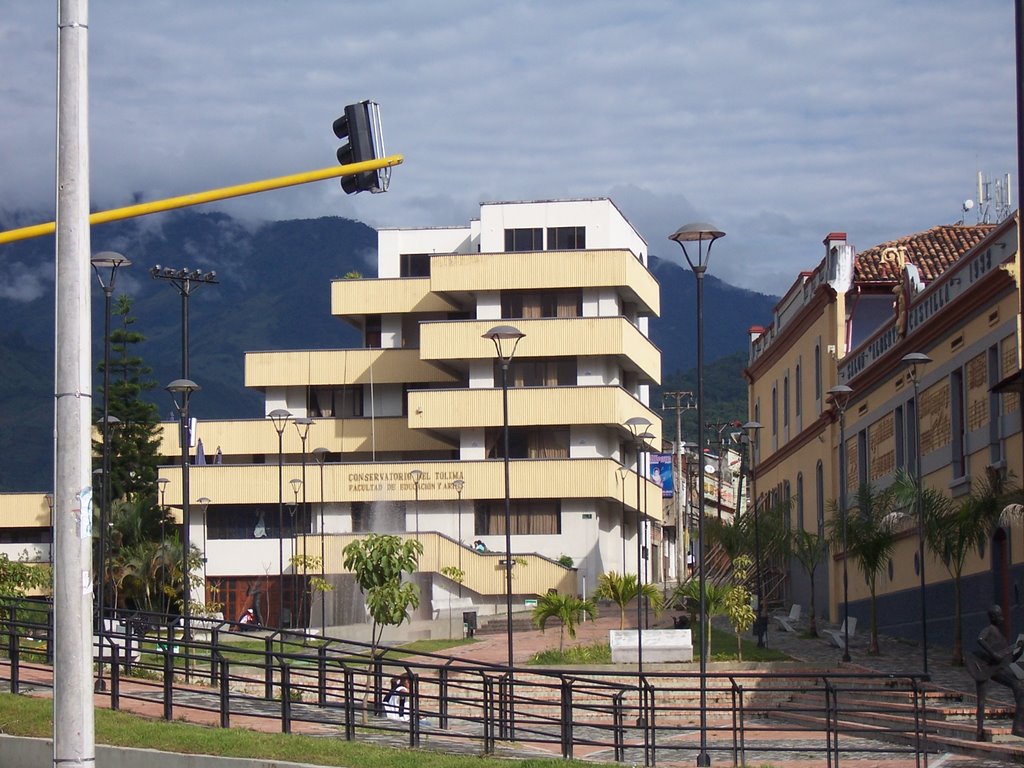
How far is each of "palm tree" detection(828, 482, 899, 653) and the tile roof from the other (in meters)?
9.92

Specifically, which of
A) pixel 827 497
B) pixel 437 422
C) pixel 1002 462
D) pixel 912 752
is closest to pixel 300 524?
pixel 437 422

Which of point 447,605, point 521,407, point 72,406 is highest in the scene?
point 521,407

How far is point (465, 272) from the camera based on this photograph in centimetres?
6650

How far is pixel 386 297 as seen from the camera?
234 ft

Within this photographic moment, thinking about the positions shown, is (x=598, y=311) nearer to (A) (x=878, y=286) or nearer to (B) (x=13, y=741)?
(A) (x=878, y=286)

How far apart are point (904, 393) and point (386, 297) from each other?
3677cm

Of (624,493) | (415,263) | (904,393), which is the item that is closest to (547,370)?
(624,493)

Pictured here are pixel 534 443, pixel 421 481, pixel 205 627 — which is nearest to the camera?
pixel 205 627

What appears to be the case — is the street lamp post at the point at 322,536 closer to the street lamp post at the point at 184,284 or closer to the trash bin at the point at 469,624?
the trash bin at the point at 469,624

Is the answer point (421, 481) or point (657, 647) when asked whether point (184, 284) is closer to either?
point (657, 647)

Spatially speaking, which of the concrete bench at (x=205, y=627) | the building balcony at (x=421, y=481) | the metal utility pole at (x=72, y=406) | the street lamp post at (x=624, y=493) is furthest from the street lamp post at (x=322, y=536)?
the metal utility pole at (x=72, y=406)

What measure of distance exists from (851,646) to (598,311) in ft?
99.8

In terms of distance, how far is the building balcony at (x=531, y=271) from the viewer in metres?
66.1

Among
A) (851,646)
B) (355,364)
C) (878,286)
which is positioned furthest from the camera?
(355,364)
